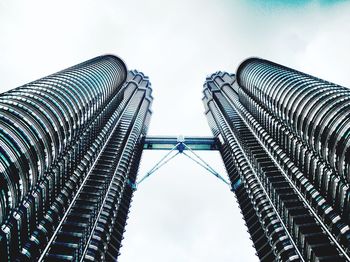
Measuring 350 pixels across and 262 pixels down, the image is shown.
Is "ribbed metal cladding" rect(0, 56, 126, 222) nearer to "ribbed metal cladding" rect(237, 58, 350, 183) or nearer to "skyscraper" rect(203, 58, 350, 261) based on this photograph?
"ribbed metal cladding" rect(237, 58, 350, 183)

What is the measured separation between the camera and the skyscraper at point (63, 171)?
125 feet

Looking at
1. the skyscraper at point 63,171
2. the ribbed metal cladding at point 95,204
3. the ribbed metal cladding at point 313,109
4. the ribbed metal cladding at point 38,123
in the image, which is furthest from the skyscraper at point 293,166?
the ribbed metal cladding at point 38,123

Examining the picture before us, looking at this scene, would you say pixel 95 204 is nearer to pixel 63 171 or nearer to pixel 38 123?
pixel 63 171

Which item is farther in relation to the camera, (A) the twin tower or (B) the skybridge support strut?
(B) the skybridge support strut

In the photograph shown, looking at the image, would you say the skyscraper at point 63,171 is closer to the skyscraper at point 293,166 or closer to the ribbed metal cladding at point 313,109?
the skyscraper at point 293,166

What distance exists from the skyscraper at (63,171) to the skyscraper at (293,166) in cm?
2793

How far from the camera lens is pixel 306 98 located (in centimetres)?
5394

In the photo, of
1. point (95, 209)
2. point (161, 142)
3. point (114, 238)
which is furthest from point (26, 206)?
point (161, 142)

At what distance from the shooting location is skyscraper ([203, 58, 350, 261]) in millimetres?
46031

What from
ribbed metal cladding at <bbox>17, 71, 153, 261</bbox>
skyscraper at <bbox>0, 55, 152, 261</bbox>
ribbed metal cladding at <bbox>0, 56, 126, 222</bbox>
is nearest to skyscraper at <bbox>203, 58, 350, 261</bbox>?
ribbed metal cladding at <bbox>17, 71, 153, 261</bbox>

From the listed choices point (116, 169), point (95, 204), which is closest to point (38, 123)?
point (95, 204)

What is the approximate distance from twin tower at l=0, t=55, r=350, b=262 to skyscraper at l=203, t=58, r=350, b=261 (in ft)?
0.66

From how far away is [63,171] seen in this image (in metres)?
54.7

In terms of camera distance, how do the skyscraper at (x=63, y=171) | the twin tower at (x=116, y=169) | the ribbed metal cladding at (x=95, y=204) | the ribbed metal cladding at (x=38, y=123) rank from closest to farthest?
the ribbed metal cladding at (x=38, y=123), the skyscraper at (x=63, y=171), the twin tower at (x=116, y=169), the ribbed metal cladding at (x=95, y=204)
